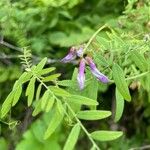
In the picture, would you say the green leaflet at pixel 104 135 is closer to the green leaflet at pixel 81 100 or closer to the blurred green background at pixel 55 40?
the green leaflet at pixel 81 100

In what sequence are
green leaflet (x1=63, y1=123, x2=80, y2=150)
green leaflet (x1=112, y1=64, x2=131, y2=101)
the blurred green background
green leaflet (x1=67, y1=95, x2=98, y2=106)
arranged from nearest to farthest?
green leaflet (x1=63, y1=123, x2=80, y2=150) < green leaflet (x1=67, y1=95, x2=98, y2=106) < green leaflet (x1=112, y1=64, x2=131, y2=101) < the blurred green background

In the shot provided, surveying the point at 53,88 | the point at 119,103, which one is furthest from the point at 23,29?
the point at 53,88

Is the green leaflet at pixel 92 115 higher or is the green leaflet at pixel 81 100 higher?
the green leaflet at pixel 81 100

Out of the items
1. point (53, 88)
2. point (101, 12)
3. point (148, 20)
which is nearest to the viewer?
point (53, 88)

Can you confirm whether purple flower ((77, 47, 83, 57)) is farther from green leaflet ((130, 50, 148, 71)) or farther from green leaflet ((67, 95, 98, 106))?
green leaflet ((130, 50, 148, 71))

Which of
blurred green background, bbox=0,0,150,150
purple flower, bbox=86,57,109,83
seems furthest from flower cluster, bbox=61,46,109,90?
blurred green background, bbox=0,0,150,150

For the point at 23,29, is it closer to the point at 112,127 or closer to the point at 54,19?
the point at 54,19

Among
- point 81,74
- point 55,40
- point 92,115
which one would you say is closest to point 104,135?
point 92,115

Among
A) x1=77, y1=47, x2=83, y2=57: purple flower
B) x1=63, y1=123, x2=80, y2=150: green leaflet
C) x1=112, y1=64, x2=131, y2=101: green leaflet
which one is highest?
x1=77, y1=47, x2=83, y2=57: purple flower

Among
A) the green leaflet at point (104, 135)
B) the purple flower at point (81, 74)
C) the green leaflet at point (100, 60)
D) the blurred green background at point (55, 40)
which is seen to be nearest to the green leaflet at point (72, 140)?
the green leaflet at point (104, 135)

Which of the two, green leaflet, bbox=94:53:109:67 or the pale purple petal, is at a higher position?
the pale purple petal

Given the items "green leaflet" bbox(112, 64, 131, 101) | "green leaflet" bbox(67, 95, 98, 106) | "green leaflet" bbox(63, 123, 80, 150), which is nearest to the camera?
"green leaflet" bbox(63, 123, 80, 150)
